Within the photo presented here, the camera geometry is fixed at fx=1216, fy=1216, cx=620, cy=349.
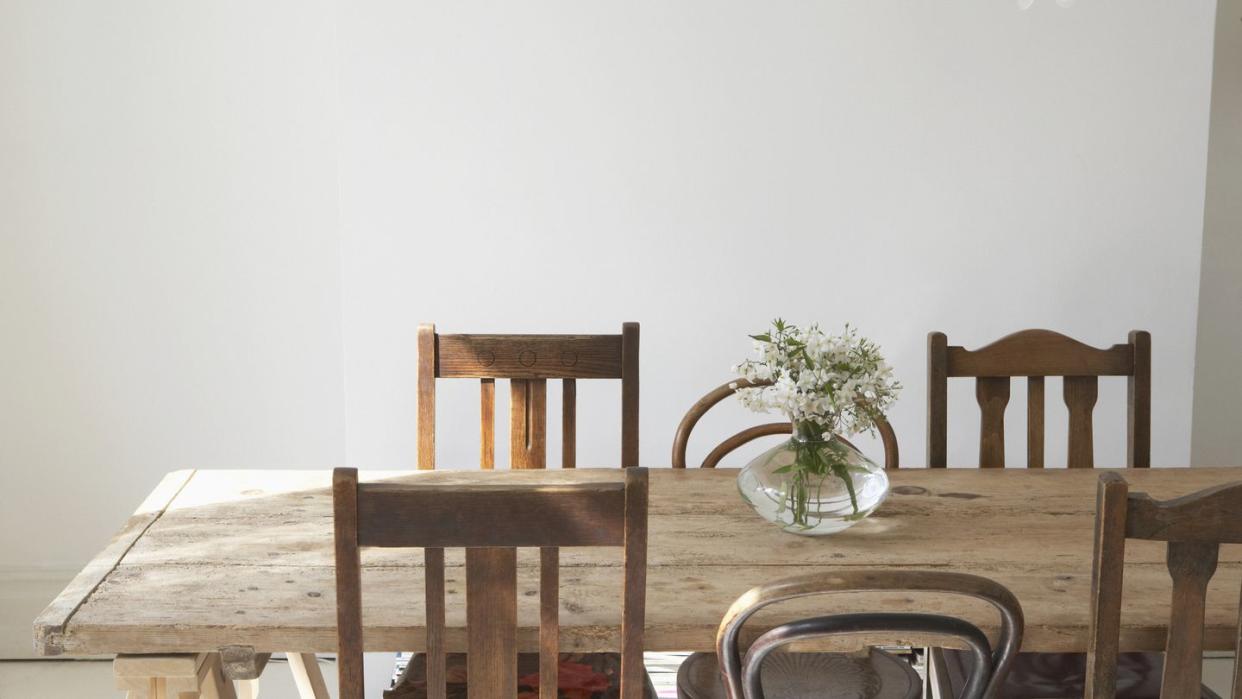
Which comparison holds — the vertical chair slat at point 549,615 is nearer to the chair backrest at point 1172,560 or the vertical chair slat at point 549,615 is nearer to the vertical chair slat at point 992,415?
the chair backrest at point 1172,560

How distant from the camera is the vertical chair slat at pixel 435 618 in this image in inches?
57.4

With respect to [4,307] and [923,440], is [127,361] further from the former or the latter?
[923,440]

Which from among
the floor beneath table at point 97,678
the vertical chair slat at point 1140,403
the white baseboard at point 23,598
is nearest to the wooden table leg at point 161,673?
the floor beneath table at point 97,678

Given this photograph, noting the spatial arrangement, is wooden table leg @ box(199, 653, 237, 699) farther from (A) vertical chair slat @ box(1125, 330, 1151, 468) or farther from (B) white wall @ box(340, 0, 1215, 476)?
(A) vertical chair slat @ box(1125, 330, 1151, 468)

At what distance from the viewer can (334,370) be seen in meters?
3.62

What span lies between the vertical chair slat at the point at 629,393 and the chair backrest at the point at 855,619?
1.02 m

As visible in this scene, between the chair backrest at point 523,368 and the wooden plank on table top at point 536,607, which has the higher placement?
the chair backrest at point 523,368

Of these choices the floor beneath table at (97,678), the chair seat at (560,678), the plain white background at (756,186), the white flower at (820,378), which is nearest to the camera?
the white flower at (820,378)

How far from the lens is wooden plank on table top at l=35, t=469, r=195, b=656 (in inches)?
65.3

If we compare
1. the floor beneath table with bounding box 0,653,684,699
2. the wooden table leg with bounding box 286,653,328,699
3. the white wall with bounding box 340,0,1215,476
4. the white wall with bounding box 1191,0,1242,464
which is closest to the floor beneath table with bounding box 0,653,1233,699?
the floor beneath table with bounding box 0,653,684,699

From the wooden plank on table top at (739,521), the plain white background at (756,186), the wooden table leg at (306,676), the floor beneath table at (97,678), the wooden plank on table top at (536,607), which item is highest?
the plain white background at (756,186)

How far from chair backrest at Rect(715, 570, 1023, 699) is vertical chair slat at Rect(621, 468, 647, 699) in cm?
10

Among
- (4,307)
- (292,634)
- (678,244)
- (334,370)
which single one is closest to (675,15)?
(678,244)

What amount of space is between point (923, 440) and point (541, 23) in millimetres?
1428
